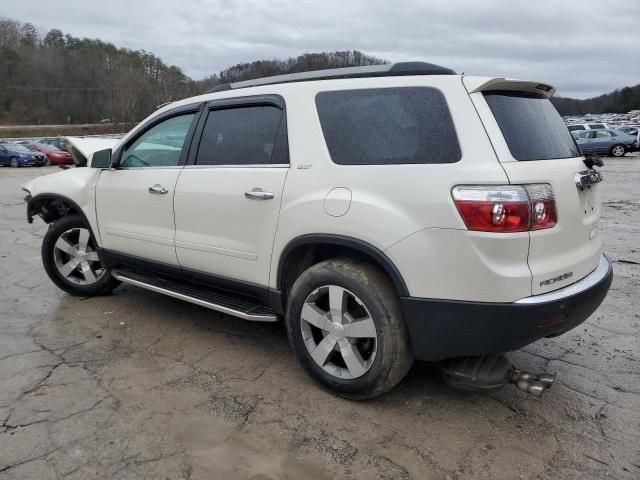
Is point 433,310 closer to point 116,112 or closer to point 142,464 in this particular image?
point 142,464

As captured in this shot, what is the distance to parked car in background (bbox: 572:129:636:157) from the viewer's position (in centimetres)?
2962

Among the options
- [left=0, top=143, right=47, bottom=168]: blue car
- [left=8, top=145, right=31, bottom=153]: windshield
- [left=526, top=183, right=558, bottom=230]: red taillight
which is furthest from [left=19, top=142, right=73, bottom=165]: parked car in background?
[left=526, top=183, right=558, bottom=230]: red taillight

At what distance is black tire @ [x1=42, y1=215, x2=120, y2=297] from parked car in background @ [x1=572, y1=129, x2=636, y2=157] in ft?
99.0

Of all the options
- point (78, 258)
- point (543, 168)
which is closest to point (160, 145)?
point (78, 258)

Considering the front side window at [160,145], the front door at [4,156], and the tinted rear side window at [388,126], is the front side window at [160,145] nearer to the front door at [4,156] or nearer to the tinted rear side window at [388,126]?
the tinted rear side window at [388,126]

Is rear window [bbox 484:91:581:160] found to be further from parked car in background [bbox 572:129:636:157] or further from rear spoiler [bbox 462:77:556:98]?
parked car in background [bbox 572:129:636:157]

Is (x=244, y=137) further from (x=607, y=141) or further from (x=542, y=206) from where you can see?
(x=607, y=141)

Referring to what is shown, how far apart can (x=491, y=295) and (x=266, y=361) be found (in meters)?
1.79

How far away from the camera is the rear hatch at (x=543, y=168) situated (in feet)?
8.71

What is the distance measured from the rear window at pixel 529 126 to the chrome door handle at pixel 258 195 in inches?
55.5

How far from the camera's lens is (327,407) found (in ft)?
10.2

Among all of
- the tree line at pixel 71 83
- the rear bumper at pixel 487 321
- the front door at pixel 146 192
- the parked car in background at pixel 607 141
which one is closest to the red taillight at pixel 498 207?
the rear bumper at pixel 487 321

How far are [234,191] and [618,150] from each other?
105 ft

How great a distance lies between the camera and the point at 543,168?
273 cm
